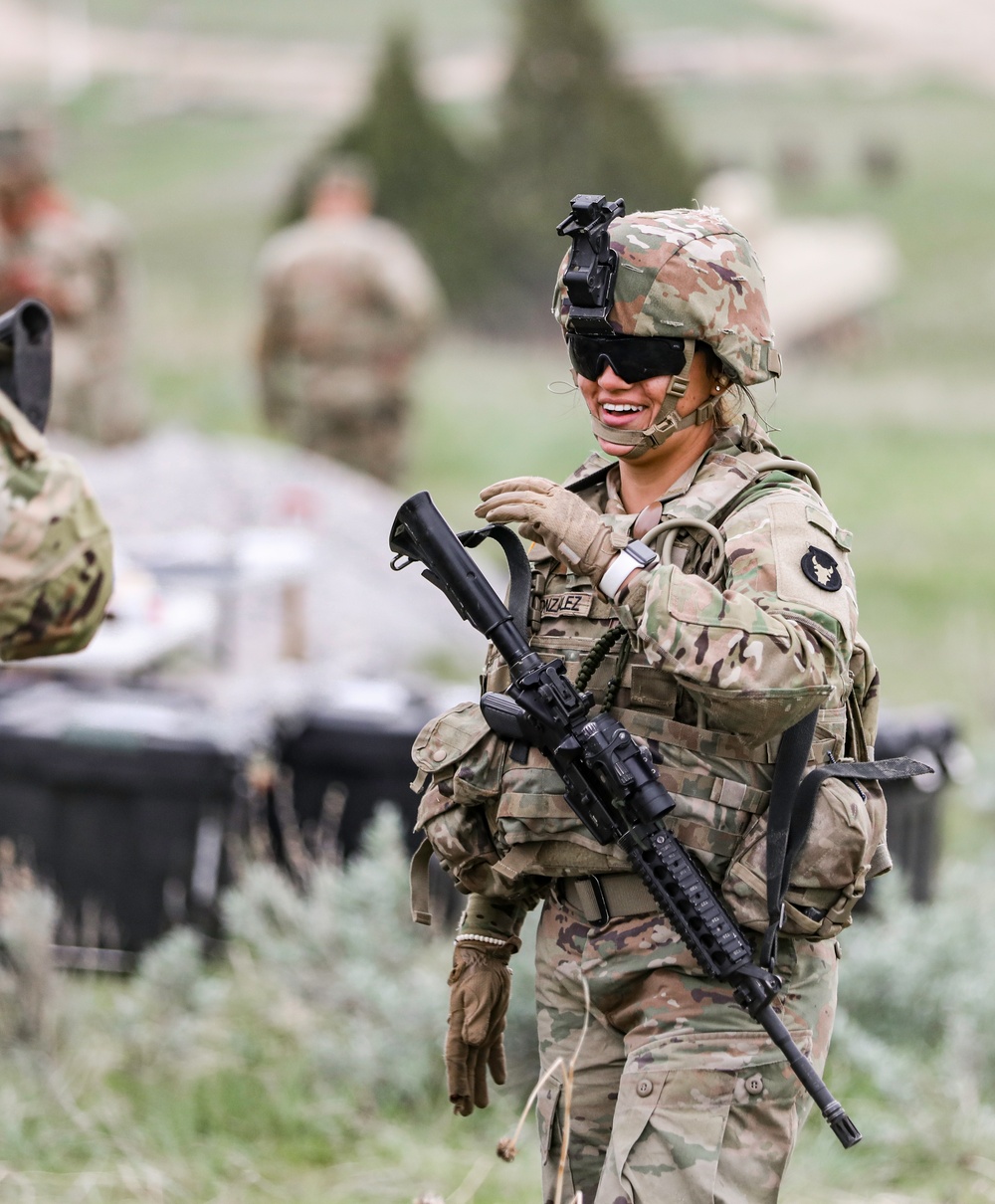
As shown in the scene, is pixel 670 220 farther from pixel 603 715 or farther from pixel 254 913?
pixel 254 913

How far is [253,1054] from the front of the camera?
17.5 ft

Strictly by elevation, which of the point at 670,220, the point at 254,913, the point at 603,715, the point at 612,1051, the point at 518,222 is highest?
the point at 518,222

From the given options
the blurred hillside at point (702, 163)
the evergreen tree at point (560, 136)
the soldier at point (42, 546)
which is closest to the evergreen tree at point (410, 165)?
the blurred hillside at point (702, 163)

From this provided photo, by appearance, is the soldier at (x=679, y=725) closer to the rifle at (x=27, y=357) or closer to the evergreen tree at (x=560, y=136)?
the rifle at (x=27, y=357)

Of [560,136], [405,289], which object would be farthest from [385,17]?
[405,289]

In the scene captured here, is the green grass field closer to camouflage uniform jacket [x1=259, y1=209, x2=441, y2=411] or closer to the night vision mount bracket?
camouflage uniform jacket [x1=259, y1=209, x2=441, y2=411]

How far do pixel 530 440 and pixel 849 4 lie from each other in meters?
17.2

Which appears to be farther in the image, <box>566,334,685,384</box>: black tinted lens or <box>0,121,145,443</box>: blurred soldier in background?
<box>0,121,145,443</box>: blurred soldier in background

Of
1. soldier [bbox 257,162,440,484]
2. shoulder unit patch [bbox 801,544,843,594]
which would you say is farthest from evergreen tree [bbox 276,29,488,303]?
shoulder unit patch [bbox 801,544,843,594]

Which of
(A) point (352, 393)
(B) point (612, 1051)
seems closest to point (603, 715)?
(B) point (612, 1051)

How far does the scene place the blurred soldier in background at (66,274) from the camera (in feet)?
43.9

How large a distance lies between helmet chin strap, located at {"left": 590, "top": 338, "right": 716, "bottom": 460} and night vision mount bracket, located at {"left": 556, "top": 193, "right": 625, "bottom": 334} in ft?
0.47

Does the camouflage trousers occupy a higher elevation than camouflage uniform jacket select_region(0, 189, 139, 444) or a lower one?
lower

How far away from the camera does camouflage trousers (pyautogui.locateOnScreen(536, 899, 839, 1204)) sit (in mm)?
2852
